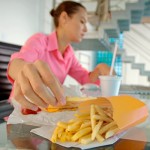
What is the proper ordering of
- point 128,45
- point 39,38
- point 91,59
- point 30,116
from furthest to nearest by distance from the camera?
point 91,59, point 128,45, point 39,38, point 30,116

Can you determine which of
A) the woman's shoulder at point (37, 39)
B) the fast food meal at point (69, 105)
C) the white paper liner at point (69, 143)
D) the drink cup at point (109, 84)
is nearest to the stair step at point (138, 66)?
the woman's shoulder at point (37, 39)

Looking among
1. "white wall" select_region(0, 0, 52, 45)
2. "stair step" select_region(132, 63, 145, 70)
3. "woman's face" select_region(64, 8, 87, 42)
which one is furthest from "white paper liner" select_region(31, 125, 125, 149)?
"stair step" select_region(132, 63, 145, 70)

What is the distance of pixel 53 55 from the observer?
1.56m

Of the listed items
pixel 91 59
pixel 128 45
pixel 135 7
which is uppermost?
pixel 135 7

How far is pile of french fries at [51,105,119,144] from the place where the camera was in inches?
14.6

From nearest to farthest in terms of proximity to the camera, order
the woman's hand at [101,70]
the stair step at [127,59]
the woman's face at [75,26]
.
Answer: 1. the woman's hand at [101,70]
2. the woman's face at [75,26]
3. the stair step at [127,59]

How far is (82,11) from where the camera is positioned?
5.27ft

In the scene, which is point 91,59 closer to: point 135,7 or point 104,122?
point 135,7

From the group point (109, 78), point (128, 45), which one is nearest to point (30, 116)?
point (109, 78)

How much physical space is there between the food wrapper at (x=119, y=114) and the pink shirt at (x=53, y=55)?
0.71 metres

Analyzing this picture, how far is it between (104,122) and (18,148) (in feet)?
0.52

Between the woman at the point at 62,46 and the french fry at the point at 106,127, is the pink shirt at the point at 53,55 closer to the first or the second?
the woman at the point at 62,46

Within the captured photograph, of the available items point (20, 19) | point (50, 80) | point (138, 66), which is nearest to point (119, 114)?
point (50, 80)

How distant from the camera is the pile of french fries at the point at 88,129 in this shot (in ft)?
1.22
